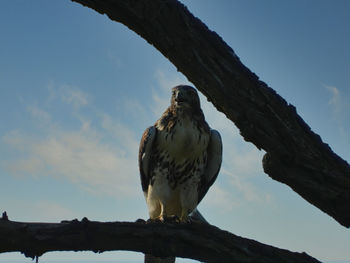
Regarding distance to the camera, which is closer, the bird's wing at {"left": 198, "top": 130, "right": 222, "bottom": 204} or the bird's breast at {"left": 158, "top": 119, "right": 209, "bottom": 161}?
the bird's breast at {"left": 158, "top": 119, "right": 209, "bottom": 161}

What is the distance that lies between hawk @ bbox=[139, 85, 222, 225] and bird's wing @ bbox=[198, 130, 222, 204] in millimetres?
15

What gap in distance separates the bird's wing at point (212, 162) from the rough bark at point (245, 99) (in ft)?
6.77

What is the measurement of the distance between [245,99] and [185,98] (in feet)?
6.68

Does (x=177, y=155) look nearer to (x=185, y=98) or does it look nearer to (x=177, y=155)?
(x=177, y=155)

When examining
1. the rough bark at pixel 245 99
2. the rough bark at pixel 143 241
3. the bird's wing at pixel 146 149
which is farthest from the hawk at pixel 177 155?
the rough bark at pixel 245 99

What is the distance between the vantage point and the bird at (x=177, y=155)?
17.9ft

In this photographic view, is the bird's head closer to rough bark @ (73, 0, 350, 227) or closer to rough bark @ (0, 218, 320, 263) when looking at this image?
rough bark @ (73, 0, 350, 227)

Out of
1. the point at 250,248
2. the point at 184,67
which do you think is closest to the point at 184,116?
the point at 184,67

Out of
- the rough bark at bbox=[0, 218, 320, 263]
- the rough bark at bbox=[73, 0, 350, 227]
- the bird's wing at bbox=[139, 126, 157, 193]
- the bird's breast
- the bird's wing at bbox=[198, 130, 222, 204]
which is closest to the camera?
the rough bark at bbox=[0, 218, 320, 263]

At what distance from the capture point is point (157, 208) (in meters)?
5.65

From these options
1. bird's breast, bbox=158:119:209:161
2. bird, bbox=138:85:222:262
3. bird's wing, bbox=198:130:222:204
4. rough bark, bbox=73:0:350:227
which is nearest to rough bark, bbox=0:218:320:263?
rough bark, bbox=73:0:350:227

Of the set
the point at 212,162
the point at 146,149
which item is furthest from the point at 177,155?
the point at 212,162

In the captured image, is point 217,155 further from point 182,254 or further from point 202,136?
point 182,254

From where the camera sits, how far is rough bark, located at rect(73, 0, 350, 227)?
3.55 metres
